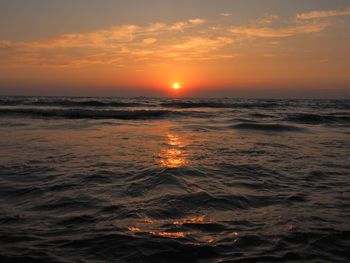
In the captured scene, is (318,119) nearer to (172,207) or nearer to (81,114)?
(81,114)

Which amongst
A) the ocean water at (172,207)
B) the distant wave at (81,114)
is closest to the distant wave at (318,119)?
the distant wave at (81,114)

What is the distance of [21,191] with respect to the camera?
441cm

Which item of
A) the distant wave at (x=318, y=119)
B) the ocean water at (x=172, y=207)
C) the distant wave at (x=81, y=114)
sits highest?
the distant wave at (x=81, y=114)

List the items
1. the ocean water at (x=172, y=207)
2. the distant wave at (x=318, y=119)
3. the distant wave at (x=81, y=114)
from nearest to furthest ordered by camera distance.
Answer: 1. the ocean water at (x=172, y=207)
2. the distant wave at (x=318, y=119)
3. the distant wave at (x=81, y=114)

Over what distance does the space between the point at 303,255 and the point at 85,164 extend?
4.56 metres

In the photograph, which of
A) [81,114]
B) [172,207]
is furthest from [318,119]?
[172,207]

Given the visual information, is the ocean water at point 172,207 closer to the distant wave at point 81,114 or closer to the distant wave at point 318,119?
the distant wave at point 318,119

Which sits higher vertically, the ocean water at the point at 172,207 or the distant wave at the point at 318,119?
the distant wave at the point at 318,119

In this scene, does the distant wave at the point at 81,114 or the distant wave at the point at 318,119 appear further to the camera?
the distant wave at the point at 81,114

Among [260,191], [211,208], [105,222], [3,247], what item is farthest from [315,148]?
[3,247]

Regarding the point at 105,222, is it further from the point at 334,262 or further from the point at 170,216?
the point at 334,262

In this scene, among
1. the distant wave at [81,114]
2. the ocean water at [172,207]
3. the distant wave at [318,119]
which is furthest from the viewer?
the distant wave at [81,114]

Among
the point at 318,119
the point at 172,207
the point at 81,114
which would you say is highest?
the point at 81,114

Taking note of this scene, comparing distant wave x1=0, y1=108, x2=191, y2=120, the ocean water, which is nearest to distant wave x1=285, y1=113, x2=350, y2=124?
distant wave x1=0, y1=108, x2=191, y2=120
